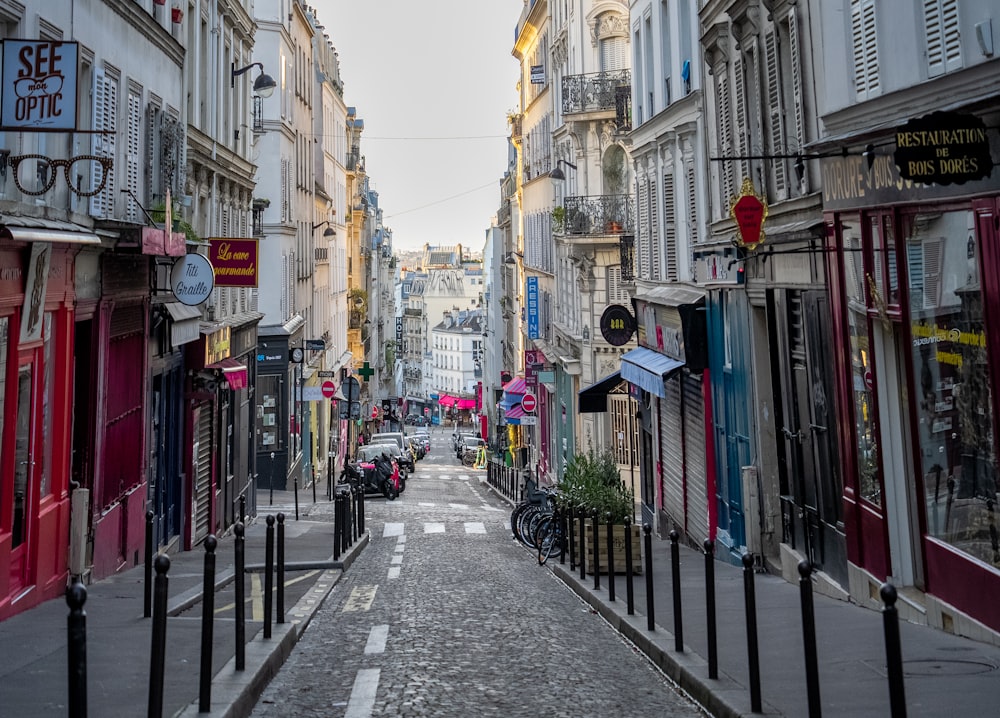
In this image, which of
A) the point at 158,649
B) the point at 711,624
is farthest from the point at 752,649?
the point at 158,649

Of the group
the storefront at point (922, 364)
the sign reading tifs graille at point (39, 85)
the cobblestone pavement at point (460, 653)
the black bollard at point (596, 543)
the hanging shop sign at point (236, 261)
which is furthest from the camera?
the hanging shop sign at point (236, 261)

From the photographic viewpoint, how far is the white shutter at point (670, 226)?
22348 mm

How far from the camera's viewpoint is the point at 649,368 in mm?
21062

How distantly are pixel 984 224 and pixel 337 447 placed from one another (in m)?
51.9

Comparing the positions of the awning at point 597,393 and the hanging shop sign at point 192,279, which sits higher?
the hanging shop sign at point 192,279

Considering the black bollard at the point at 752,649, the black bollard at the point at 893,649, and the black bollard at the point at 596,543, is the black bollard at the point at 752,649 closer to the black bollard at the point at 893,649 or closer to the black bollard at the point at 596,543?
the black bollard at the point at 893,649

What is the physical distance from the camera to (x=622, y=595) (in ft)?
45.3

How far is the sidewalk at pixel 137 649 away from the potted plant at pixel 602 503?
347cm

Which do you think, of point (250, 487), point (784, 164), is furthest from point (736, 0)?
point (250, 487)

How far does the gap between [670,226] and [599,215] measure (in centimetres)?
1244

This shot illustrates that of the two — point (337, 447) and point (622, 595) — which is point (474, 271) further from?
point (622, 595)

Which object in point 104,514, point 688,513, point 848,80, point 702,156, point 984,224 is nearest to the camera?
point 984,224

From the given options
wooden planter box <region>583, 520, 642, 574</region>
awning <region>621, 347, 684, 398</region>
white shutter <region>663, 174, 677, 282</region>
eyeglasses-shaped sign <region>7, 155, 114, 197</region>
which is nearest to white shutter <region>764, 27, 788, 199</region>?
wooden planter box <region>583, 520, 642, 574</region>

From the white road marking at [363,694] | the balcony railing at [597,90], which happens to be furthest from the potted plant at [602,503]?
the balcony railing at [597,90]
